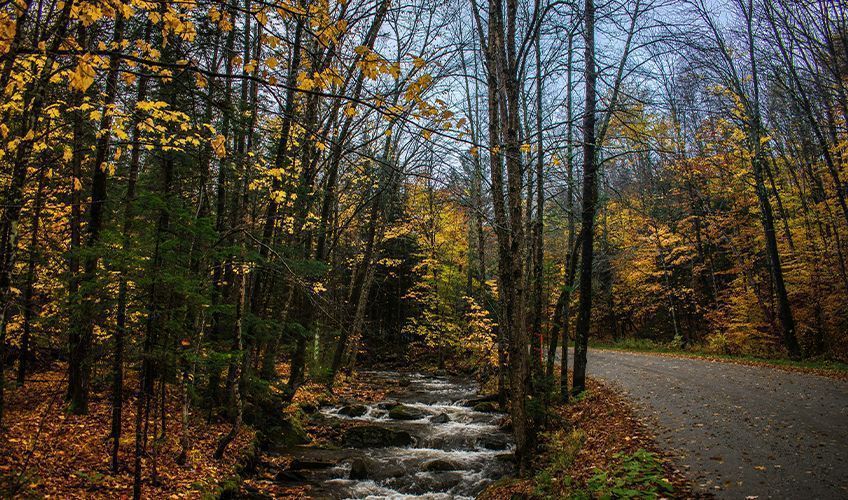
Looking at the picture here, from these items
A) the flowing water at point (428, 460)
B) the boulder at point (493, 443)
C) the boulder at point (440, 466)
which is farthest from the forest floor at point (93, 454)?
the boulder at point (493, 443)

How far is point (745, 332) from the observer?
60.1 ft

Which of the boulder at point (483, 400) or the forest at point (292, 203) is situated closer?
the forest at point (292, 203)

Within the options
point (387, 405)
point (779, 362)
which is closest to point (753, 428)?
point (779, 362)

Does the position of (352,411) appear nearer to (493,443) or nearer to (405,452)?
(405,452)

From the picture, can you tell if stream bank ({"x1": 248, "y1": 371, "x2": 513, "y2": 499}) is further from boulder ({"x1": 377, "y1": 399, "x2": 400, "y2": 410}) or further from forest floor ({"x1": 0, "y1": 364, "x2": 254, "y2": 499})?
forest floor ({"x1": 0, "y1": 364, "x2": 254, "y2": 499})

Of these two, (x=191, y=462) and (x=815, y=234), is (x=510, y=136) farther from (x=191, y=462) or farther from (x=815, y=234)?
(x=815, y=234)

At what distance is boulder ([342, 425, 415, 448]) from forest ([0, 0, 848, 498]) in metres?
1.32

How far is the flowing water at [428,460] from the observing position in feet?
27.4

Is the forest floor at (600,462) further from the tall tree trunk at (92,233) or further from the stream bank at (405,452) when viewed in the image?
the tall tree trunk at (92,233)

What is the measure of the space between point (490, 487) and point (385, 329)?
2671cm

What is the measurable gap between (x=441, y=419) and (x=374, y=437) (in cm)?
262

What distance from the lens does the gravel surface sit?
5.30m

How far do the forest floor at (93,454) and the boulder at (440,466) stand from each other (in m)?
3.63

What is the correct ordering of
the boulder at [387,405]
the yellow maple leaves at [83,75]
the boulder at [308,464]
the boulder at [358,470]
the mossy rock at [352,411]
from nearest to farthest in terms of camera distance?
1. the yellow maple leaves at [83,75]
2. the boulder at [358,470]
3. the boulder at [308,464]
4. the mossy rock at [352,411]
5. the boulder at [387,405]
